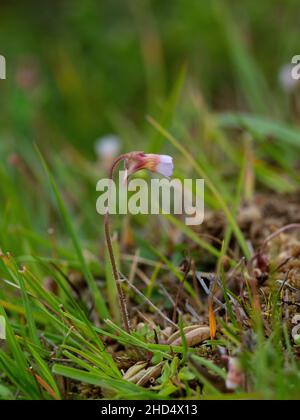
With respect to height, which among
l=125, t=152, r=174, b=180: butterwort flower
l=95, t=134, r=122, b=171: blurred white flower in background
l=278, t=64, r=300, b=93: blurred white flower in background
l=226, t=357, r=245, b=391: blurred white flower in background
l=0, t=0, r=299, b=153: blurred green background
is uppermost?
l=0, t=0, r=299, b=153: blurred green background

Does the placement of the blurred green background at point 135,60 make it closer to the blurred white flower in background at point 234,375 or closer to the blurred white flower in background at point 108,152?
the blurred white flower in background at point 108,152

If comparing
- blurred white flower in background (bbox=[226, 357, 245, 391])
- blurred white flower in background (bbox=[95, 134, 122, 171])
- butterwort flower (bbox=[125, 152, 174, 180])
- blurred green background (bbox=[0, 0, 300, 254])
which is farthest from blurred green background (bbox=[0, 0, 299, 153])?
blurred white flower in background (bbox=[226, 357, 245, 391])

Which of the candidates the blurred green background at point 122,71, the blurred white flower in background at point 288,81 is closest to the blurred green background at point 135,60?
the blurred green background at point 122,71

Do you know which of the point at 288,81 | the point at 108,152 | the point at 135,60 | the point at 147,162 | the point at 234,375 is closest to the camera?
the point at 234,375

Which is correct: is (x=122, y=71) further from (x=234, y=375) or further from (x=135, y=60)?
(x=234, y=375)

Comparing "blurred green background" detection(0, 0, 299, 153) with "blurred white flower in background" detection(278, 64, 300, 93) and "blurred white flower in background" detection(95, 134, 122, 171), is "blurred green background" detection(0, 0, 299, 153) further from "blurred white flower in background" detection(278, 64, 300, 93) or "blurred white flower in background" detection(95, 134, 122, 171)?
"blurred white flower in background" detection(95, 134, 122, 171)

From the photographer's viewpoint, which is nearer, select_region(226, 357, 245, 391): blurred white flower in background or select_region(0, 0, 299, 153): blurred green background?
select_region(226, 357, 245, 391): blurred white flower in background

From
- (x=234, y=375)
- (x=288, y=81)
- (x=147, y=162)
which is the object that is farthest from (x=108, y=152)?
(x=234, y=375)

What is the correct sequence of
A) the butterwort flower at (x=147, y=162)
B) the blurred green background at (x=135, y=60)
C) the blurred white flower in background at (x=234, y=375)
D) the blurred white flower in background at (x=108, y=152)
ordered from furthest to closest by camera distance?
the blurred green background at (x=135, y=60) < the blurred white flower in background at (x=108, y=152) < the butterwort flower at (x=147, y=162) < the blurred white flower in background at (x=234, y=375)

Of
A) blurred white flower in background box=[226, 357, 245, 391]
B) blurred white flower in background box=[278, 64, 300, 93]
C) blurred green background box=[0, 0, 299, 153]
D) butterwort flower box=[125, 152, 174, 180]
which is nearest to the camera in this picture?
blurred white flower in background box=[226, 357, 245, 391]

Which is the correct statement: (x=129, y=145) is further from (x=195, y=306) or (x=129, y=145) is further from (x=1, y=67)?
(x=195, y=306)

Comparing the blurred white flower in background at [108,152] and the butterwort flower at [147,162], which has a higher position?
the blurred white flower in background at [108,152]

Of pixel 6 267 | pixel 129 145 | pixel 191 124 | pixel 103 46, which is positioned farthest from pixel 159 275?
pixel 103 46
